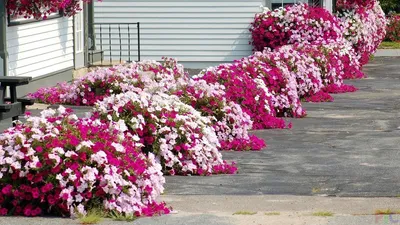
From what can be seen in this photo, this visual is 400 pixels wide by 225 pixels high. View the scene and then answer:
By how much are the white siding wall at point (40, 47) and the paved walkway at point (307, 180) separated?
2652 mm

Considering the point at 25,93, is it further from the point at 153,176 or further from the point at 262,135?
the point at 153,176

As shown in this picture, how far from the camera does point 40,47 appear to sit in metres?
19.3

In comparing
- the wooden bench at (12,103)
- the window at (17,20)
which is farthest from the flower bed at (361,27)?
the wooden bench at (12,103)

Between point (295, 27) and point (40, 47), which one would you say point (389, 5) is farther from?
point (40, 47)

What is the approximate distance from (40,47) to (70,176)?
34.7ft

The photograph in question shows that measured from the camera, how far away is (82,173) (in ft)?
30.1

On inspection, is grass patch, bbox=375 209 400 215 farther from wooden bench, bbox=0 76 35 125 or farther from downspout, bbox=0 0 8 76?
downspout, bbox=0 0 8 76

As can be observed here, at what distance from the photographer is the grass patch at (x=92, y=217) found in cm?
868

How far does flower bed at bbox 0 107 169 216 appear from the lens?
909 centimetres

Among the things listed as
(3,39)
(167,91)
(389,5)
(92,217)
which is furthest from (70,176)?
(389,5)

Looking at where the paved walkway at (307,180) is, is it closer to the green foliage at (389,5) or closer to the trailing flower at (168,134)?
the trailing flower at (168,134)

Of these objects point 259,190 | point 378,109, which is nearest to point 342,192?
point 259,190

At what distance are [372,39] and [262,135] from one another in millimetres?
15138

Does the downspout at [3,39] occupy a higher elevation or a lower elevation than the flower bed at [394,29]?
higher
